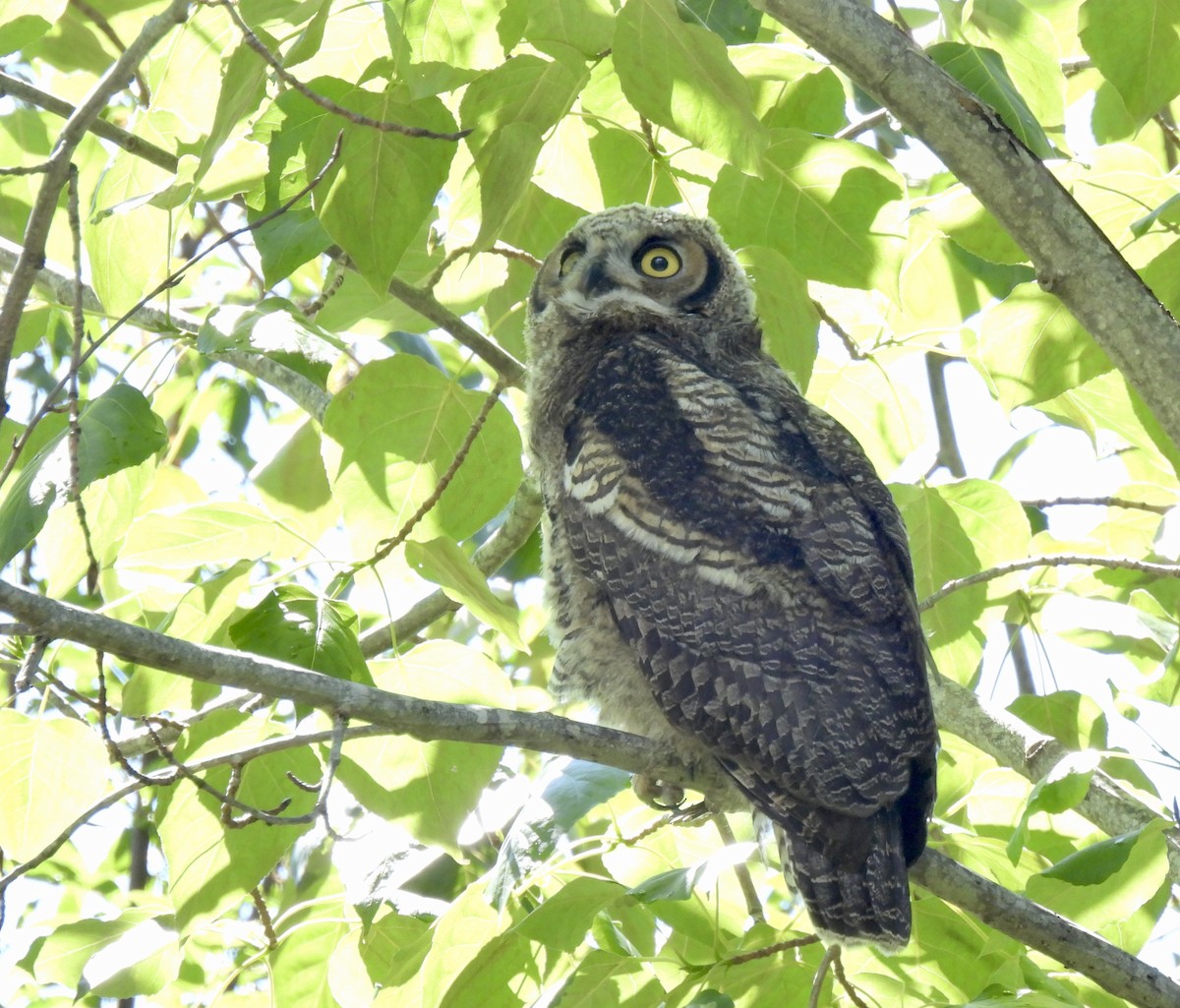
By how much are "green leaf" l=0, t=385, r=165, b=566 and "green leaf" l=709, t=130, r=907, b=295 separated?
1.09m

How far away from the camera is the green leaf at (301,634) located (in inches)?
77.0

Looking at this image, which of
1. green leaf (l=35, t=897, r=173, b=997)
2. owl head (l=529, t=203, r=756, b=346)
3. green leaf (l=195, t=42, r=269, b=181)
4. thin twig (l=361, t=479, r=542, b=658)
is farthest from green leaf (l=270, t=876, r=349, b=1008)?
owl head (l=529, t=203, r=756, b=346)

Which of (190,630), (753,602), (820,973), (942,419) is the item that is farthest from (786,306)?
(942,419)

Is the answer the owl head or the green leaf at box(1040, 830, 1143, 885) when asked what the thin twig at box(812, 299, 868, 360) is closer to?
the owl head

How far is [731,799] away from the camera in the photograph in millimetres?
2533

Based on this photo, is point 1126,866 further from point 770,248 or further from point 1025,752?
point 770,248

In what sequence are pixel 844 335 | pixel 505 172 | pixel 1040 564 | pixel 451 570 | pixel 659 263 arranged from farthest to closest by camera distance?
pixel 659 263, pixel 844 335, pixel 1040 564, pixel 451 570, pixel 505 172

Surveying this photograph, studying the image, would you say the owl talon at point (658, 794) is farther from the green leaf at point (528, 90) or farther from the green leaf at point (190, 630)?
the green leaf at point (528, 90)

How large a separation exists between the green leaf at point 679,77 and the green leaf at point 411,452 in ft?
2.48

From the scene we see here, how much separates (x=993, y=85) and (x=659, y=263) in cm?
144

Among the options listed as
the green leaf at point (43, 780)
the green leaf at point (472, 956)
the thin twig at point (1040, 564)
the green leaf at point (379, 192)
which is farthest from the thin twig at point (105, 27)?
the thin twig at point (1040, 564)

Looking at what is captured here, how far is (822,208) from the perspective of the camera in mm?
2283

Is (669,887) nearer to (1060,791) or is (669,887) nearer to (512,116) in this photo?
(1060,791)

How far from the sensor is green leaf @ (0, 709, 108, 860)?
218 centimetres
